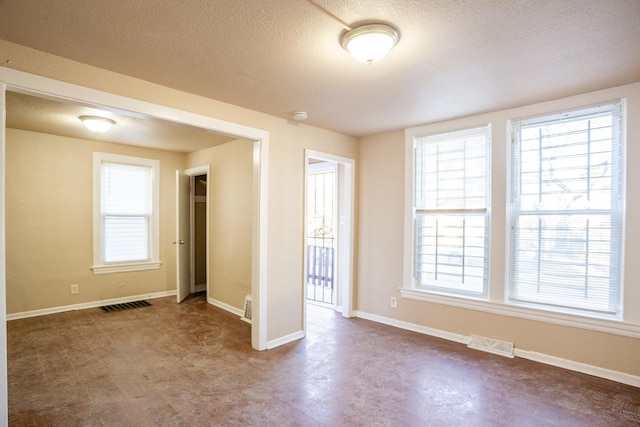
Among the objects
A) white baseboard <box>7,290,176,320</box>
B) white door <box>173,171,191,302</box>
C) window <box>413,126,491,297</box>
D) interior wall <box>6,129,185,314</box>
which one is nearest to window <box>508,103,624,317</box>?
window <box>413,126,491,297</box>

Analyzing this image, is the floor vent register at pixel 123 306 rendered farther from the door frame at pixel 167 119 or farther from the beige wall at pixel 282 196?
the beige wall at pixel 282 196

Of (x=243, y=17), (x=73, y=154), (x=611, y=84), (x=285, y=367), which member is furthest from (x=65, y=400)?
(x=611, y=84)

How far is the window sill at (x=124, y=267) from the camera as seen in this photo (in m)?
5.03

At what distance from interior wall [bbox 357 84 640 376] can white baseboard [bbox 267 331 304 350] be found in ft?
3.81

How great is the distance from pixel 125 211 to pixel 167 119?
126 inches

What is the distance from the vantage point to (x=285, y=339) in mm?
3693

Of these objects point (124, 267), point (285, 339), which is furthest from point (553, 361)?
point (124, 267)

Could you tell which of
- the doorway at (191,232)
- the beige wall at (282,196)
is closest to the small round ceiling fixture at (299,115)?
the beige wall at (282,196)

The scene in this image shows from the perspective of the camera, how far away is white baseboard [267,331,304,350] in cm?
355

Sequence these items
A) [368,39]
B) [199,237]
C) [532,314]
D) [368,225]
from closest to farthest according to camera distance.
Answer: [368,39] < [532,314] < [368,225] < [199,237]

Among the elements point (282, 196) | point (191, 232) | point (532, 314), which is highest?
point (282, 196)

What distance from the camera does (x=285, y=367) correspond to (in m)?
3.07

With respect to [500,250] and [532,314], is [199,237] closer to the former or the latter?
[500,250]

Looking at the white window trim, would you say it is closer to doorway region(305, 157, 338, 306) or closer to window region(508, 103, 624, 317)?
window region(508, 103, 624, 317)
